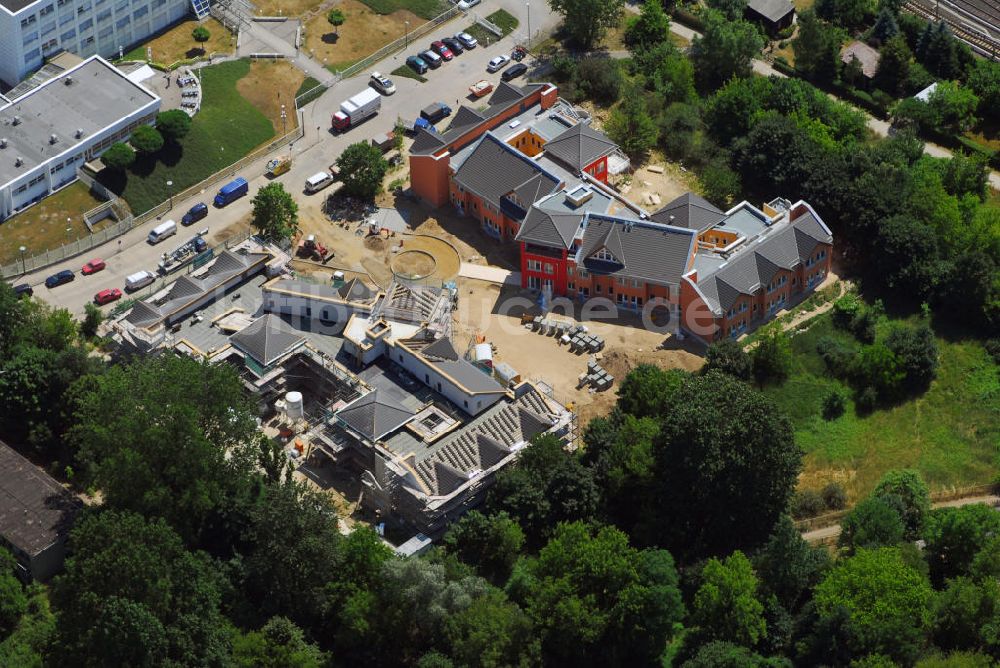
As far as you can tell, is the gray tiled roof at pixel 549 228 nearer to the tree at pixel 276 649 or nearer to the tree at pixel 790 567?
the tree at pixel 790 567

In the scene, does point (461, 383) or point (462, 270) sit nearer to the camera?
point (461, 383)

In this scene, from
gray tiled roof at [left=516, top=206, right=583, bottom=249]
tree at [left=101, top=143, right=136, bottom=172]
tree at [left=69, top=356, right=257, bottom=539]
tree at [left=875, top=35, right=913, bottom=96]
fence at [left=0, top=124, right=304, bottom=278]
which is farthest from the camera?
tree at [left=875, top=35, right=913, bottom=96]

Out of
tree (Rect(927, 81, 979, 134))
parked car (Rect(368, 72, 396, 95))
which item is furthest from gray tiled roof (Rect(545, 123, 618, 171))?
tree (Rect(927, 81, 979, 134))

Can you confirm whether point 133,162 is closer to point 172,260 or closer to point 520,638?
point 172,260

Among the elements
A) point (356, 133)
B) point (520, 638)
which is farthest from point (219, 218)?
point (520, 638)

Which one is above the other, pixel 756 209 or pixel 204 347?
pixel 756 209

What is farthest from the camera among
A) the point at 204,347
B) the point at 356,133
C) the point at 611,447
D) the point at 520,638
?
the point at 356,133

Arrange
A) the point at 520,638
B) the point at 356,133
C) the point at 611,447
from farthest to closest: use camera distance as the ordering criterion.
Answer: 1. the point at 356,133
2. the point at 611,447
3. the point at 520,638

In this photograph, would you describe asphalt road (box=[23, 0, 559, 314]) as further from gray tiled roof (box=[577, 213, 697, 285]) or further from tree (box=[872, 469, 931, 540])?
tree (box=[872, 469, 931, 540])
